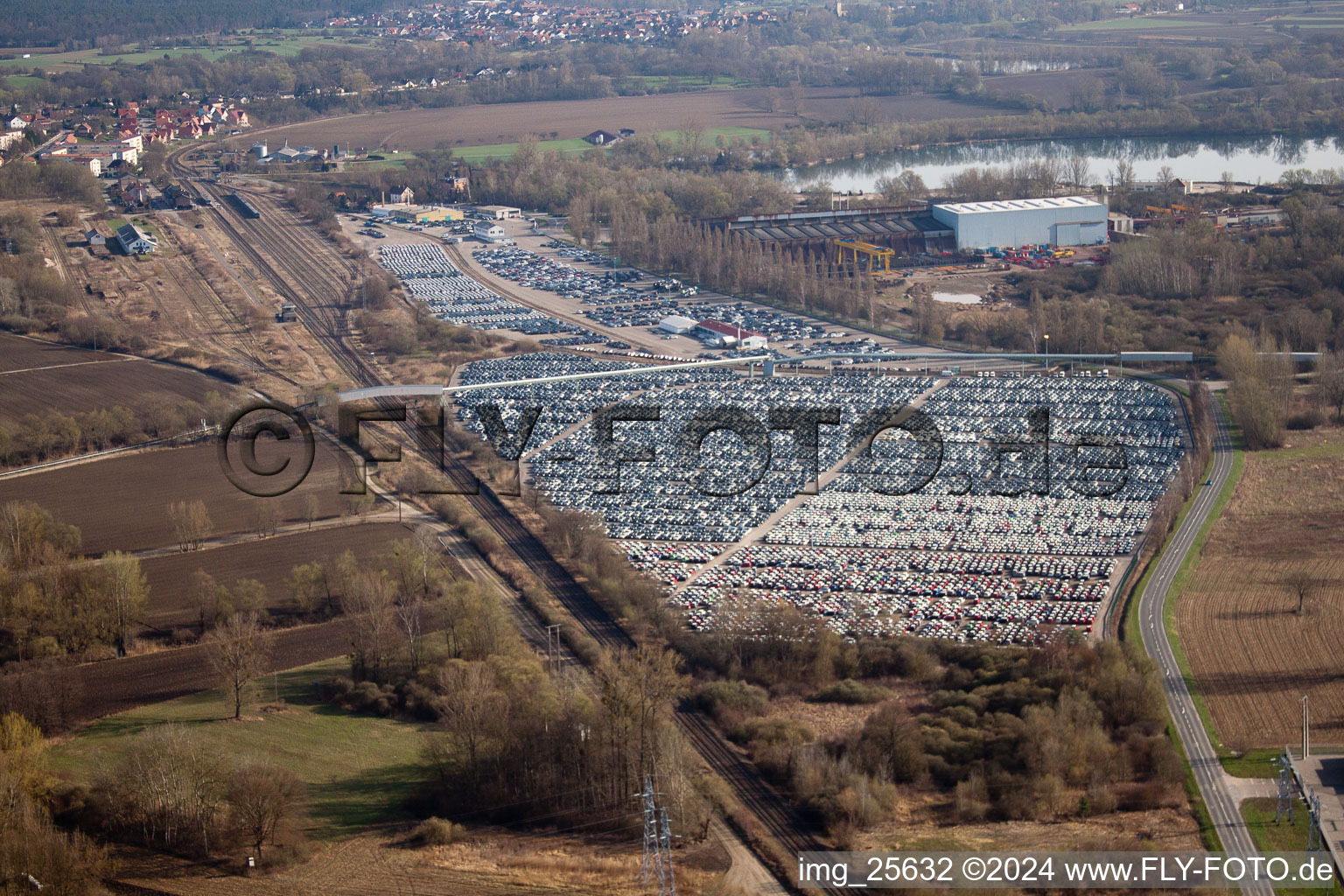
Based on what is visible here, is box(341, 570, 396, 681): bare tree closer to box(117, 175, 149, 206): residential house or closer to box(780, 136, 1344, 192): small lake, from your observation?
box(117, 175, 149, 206): residential house

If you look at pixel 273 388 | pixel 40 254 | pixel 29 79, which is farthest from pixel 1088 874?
pixel 29 79

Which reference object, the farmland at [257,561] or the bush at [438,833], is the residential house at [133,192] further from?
the bush at [438,833]

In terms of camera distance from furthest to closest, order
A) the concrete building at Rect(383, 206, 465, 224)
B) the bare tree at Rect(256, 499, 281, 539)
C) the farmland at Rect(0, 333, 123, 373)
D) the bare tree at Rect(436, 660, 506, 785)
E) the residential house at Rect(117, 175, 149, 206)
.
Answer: the residential house at Rect(117, 175, 149, 206) < the concrete building at Rect(383, 206, 465, 224) < the farmland at Rect(0, 333, 123, 373) < the bare tree at Rect(256, 499, 281, 539) < the bare tree at Rect(436, 660, 506, 785)

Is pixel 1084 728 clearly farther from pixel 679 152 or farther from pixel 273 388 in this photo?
pixel 679 152

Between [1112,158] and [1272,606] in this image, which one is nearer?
[1272,606]

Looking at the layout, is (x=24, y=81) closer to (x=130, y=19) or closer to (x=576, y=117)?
(x=130, y=19)

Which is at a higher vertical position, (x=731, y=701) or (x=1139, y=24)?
(x=1139, y=24)

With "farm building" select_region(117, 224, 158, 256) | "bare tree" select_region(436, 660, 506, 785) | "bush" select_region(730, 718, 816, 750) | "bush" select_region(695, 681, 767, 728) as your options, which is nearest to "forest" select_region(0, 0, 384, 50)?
"farm building" select_region(117, 224, 158, 256)

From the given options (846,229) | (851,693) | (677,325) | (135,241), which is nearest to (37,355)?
(135,241)
